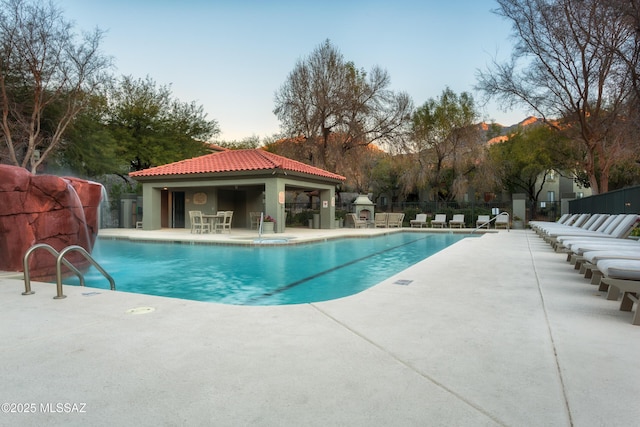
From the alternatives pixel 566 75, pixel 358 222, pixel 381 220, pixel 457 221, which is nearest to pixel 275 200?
pixel 358 222

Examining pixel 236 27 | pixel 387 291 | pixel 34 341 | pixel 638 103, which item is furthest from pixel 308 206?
pixel 34 341

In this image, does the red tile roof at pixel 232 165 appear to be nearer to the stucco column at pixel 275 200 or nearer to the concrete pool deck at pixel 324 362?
the stucco column at pixel 275 200

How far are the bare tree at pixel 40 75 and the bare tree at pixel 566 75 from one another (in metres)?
21.0

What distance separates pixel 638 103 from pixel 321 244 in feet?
36.2

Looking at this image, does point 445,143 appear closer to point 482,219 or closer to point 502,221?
point 482,219

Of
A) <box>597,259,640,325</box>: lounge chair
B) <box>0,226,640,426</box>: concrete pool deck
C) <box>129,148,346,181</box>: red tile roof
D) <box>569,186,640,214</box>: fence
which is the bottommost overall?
<box>0,226,640,426</box>: concrete pool deck

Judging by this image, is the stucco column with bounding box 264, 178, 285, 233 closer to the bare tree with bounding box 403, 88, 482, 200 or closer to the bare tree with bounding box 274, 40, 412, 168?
the bare tree with bounding box 274, 40, 412, 168

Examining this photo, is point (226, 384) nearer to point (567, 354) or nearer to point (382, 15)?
point (567, 354)

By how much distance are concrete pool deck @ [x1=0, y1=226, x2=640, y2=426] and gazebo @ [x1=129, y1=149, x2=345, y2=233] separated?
13.3m

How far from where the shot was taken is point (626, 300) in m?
4.14

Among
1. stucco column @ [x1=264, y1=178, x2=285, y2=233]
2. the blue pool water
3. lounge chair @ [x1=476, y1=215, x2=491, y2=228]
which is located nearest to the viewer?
the blue pool water

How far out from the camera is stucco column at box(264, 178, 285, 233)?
1762cm

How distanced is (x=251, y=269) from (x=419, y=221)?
16663mm

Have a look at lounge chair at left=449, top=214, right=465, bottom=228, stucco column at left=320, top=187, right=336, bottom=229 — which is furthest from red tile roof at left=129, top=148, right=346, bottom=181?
lounge chair at left=449, top=214, right=465, bottom=228
